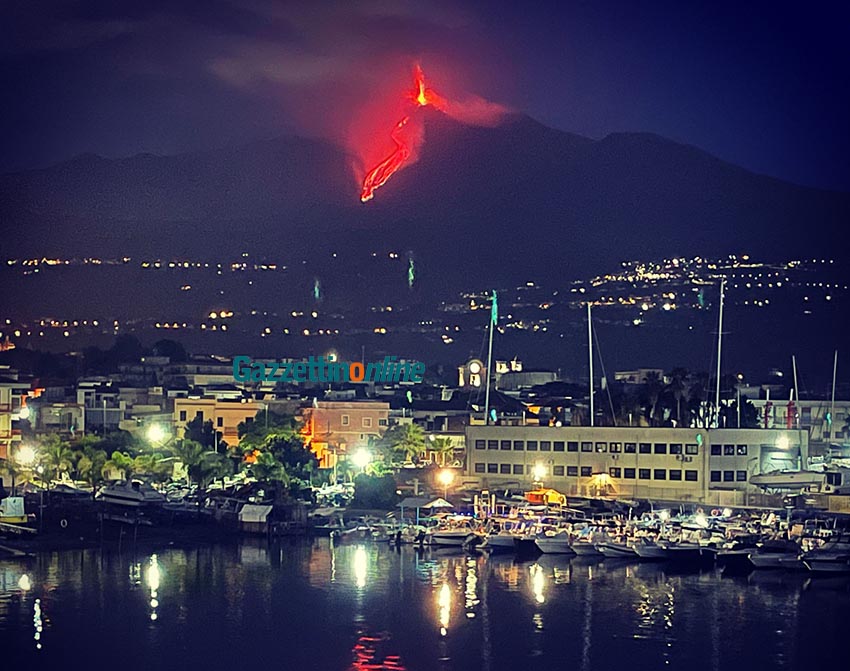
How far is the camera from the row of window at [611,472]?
2103 cm

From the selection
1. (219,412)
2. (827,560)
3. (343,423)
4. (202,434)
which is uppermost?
(219,412)

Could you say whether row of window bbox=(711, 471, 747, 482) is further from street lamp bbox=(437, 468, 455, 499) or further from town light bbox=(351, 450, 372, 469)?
town light bbox=(351, 450, 372, 469)

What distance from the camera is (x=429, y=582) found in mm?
16234

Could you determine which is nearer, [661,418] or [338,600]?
[338,600]

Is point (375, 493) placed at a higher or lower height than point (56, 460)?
lower

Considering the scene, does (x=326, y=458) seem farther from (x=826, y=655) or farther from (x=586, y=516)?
(x=826, y=655)

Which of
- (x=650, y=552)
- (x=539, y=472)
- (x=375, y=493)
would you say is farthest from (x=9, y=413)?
(x=650, y=552)

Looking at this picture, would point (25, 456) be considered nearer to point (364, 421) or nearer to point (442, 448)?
point (442, 448)

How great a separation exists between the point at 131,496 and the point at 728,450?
6.66 m

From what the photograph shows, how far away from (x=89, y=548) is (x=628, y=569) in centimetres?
532

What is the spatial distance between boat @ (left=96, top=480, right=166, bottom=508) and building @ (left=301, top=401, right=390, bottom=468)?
5034 millimetres

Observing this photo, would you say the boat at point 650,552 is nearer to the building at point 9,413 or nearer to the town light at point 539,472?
the town light at point 539,472

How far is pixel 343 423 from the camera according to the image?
26.4m

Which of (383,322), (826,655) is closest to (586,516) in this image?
(826,655)
